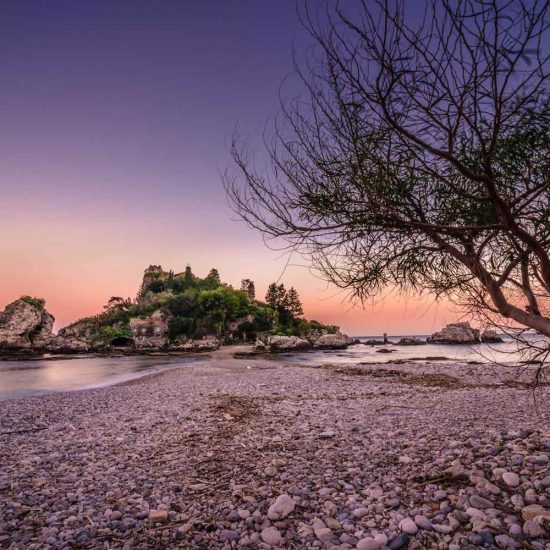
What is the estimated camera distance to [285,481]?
183 inches

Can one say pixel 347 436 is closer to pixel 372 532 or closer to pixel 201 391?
pixel 372 532

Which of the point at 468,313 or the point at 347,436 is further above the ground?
the point at 468,313

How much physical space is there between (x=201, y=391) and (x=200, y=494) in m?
10.2

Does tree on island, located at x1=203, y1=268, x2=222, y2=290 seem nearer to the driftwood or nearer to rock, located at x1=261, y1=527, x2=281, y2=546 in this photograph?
the driftwood

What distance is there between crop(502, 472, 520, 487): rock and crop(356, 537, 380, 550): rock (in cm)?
205

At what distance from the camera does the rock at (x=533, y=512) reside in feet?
10.9

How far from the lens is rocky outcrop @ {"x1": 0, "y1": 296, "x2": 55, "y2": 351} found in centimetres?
6450

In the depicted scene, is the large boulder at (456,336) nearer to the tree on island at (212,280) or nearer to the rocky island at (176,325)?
the rocky island at (176,325)

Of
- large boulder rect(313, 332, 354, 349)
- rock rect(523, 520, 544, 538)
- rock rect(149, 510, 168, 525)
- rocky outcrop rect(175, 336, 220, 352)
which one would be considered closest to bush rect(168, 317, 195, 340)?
rocky outcrop rect(175, 336, 220, 352)

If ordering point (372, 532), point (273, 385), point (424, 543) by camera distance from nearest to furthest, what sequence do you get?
point (424, 543) → point (372, 532) → point (273, 385)

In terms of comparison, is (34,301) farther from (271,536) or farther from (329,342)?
(271,536)

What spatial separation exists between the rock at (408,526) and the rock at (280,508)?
116cm

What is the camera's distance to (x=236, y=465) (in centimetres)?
535

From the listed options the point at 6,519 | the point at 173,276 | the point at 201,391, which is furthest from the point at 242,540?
the point at 173,276
